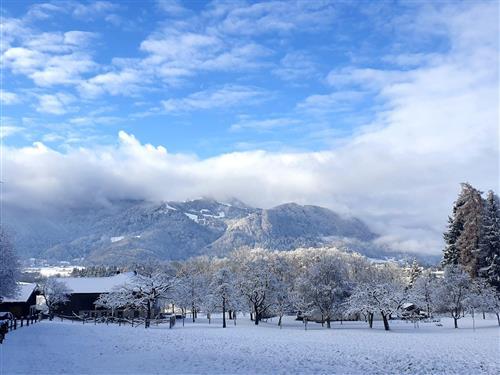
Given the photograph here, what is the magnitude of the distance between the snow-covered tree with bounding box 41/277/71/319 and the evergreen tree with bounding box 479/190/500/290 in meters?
81.8

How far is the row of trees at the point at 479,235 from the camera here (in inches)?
2680

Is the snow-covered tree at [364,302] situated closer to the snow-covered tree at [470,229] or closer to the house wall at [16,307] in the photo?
the snow-covered tree at [470,229]

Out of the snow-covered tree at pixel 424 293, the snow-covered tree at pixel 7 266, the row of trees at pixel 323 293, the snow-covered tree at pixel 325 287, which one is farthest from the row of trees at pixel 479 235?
the snow-covered tree at pixel 7 266

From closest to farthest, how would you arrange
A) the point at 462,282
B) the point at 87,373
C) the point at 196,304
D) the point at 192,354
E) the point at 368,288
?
1. the point at 87,373
2. the point at 192,354
3. the point at 462,282
4. the point at 368,288
5. the point at 196,304

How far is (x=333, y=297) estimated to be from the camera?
77.3 m

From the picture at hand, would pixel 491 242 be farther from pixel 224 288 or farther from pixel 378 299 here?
pixel 224 288

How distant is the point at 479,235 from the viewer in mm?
69562

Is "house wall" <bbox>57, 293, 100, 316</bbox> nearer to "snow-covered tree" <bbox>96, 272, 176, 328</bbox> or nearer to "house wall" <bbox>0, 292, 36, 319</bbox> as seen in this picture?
"house wall" <bbox>0, 292, 36, 319</bbox>

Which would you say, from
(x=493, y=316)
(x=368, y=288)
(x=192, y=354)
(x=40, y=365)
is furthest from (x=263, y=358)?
(x=493, y=316)

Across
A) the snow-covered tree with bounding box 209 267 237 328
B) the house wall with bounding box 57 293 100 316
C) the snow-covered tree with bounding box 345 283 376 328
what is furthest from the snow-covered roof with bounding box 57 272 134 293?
the snow-covered tree with bounding box 345 283 376 328

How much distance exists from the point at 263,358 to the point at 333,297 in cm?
5244

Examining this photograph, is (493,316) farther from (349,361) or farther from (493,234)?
(349,361)

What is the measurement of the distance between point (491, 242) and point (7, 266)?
62455mm

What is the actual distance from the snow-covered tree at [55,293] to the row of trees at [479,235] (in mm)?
79713
